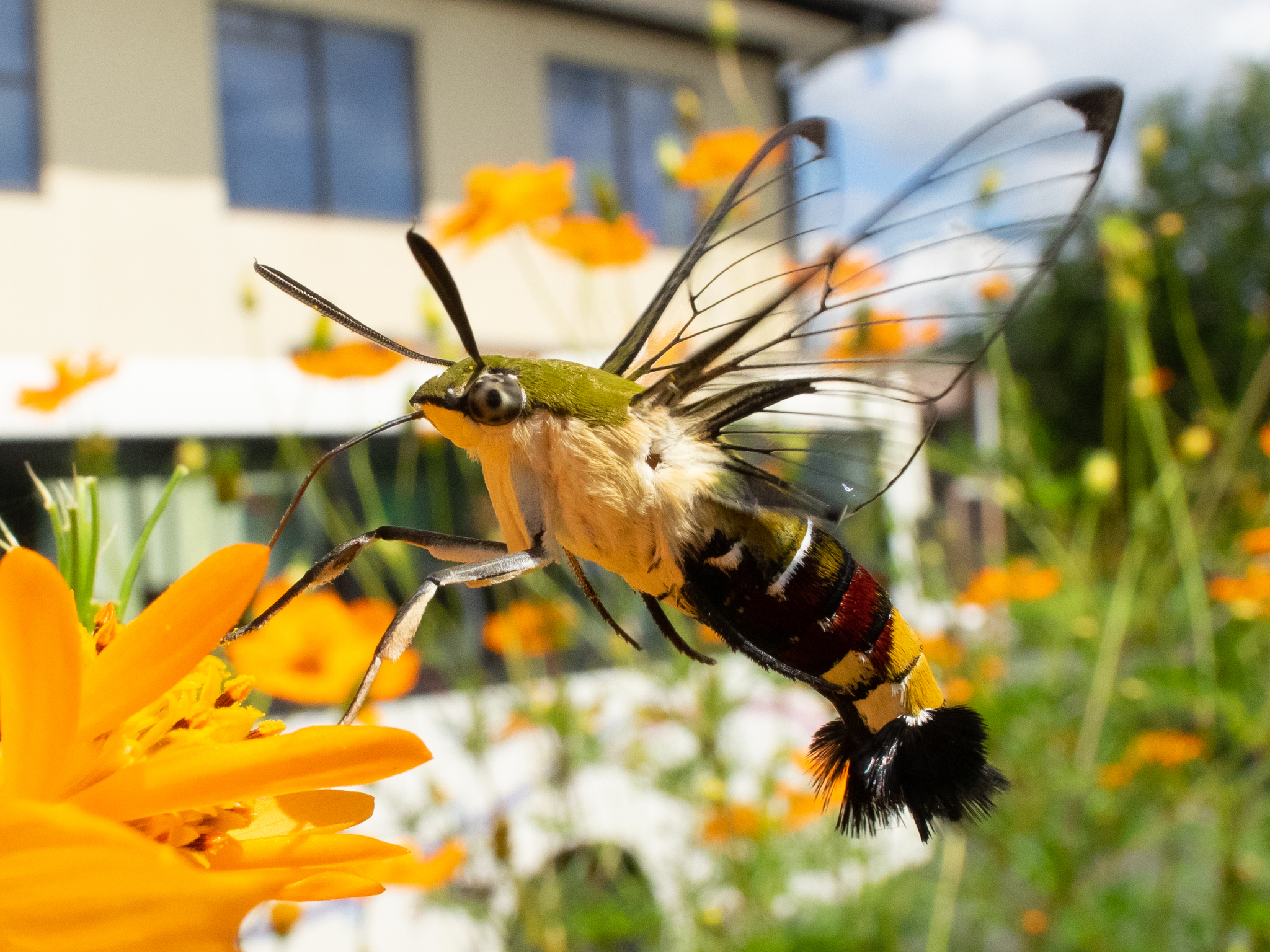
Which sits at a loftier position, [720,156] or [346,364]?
[720,156]

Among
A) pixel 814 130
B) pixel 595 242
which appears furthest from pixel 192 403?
pixel 814 130

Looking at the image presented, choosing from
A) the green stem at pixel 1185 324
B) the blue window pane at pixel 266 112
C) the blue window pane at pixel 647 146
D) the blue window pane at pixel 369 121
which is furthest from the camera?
the blue window pane at pixel 647 146

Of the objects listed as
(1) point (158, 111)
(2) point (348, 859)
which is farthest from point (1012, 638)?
(1) point (158, 111)

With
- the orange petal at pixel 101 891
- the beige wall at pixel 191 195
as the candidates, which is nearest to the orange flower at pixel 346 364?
the orange petal at pixel 101 891

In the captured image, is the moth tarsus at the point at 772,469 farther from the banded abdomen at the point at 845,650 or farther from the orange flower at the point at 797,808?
the orange flower at the point at 797,808

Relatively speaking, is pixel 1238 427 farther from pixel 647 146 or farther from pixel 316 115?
pixel 647 146

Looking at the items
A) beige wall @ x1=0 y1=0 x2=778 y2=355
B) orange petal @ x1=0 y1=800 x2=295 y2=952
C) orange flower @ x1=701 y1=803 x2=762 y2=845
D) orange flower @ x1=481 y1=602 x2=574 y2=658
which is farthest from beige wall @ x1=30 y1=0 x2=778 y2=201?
orange petal @ x1=0 y1=800 x2=295 y2=952

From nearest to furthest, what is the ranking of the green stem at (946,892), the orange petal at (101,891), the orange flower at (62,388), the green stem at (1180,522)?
the orange petal at (101,891) → the orange flower at (62,388) → the green stem at (946,892) → the green stem at (1180,522)
